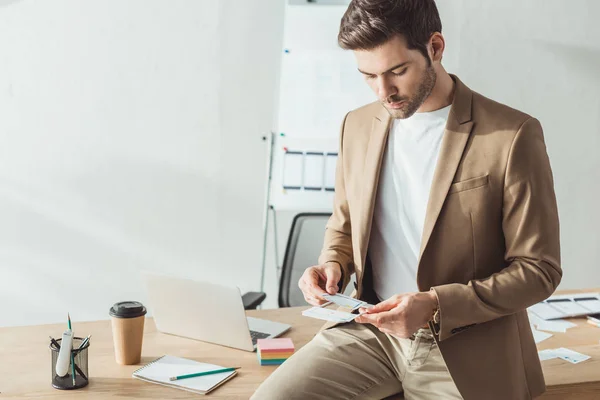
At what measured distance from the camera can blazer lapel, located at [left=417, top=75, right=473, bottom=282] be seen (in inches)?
61.7

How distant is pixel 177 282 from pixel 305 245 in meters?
1.12

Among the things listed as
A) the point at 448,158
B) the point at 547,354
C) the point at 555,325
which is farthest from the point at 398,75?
the point at 555,325

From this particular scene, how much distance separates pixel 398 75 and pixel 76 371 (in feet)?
3.47

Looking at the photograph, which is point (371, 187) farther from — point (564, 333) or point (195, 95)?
point (195, 95)

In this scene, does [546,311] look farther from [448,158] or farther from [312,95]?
→ [312,95]

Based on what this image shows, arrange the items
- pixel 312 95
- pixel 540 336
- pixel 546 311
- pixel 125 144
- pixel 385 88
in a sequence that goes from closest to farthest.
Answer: pixel 385 88 → pixel 540 336 → pixel 546 311 → pixel 312 95 → pixel 125 144

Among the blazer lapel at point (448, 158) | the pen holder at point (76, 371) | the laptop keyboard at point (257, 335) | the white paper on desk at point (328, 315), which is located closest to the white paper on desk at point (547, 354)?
the blazer lapel at point (448, 158)

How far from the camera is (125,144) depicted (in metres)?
3.47

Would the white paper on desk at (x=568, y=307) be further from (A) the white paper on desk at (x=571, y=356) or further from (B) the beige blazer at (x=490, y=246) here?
(B) the beige blazer at (x=490, y=246)

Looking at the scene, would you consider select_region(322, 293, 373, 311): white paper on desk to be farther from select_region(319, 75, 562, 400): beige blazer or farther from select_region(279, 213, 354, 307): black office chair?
select_region(279, 213, 354, 307): black office chair

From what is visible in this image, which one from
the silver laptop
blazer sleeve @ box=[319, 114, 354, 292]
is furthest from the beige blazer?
the silver laptop

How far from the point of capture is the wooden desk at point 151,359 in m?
1.51

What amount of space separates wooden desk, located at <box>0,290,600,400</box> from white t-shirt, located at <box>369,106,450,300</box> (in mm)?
348

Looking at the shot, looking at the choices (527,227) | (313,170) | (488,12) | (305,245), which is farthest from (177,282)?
(488,12)
